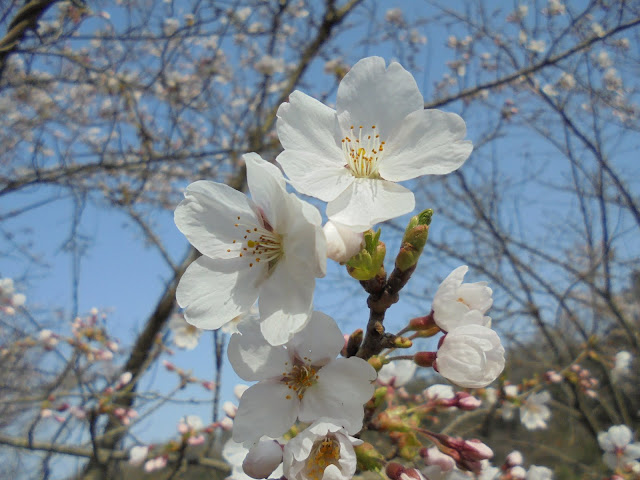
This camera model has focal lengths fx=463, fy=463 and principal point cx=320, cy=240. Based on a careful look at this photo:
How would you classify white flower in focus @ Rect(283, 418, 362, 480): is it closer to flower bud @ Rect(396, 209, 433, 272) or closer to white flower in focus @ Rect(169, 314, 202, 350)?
flower bud @ Rect(396, 209, 433, 272)

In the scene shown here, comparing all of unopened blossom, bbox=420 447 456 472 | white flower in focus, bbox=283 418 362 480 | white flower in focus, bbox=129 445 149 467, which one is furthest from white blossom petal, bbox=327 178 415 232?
white flower in focus, bbox=129 445 149 467

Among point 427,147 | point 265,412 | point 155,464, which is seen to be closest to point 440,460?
point 265,412

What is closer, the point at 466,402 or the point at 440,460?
the point at 440,460

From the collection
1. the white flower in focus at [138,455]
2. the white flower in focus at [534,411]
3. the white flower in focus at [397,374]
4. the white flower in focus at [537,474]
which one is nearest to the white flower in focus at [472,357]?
the white flower in focus at [397,374]

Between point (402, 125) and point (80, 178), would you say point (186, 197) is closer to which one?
point (402, 125)

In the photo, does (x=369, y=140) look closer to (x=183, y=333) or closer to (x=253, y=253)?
(x=253, y=253)

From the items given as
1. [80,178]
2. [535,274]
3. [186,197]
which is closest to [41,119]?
[80,178]

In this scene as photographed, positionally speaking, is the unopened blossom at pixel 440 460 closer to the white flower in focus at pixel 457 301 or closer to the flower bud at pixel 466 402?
the flower bud at pixel 466 402

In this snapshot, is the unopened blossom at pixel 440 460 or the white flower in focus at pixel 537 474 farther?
the white flower in focus at pixel 537 474
